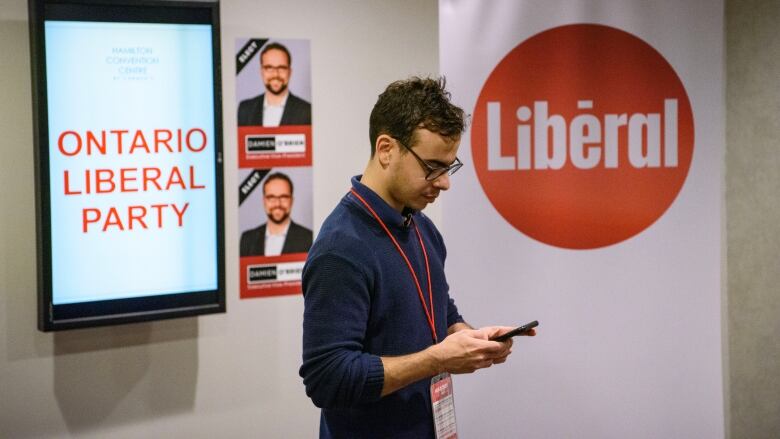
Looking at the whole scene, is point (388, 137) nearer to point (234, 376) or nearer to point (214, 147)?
point (214, 147)

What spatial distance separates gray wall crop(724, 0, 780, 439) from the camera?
3.81 meters

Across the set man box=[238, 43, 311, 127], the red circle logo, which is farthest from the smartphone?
man box=[238, 43, 311, 127]

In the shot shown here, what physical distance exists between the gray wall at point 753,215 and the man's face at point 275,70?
2036mm

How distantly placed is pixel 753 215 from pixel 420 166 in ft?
8.01

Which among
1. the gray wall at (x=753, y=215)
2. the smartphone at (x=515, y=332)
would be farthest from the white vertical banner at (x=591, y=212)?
the smartphone at (x=515, y=332)

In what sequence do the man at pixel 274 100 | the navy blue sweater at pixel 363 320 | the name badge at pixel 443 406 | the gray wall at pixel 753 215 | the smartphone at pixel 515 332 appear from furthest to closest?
the gray wall at pixel 753 215 < the man at pixel 274 100 < the name badge at pixel 443 406 < the smartphone at pixel 515 332 < the navy blue sweater at pixel 363 320

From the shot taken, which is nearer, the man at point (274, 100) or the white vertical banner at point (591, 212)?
the man at point (274, 100)

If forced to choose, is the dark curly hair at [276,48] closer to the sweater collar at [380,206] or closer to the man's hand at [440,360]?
the sweater collar at [380,206]

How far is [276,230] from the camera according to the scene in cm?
343

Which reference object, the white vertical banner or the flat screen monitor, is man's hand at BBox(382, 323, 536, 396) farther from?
the white vertical banner

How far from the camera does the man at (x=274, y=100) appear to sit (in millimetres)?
3340

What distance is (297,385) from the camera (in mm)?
3508

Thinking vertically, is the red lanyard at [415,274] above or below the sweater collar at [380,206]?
below

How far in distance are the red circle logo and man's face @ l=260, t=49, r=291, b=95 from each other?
0.79 m
